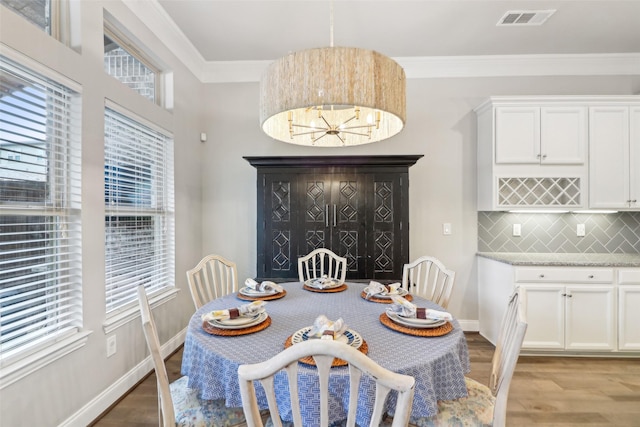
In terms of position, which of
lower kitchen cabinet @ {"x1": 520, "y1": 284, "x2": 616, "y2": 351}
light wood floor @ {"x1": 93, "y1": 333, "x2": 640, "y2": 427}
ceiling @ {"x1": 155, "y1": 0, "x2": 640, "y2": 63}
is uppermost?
ceiling @ {"x1": 155, "y1": 0, "x2": 640, "y2": 63}

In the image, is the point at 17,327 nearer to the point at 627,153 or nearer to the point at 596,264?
the point at 596,264

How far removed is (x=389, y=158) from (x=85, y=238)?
2.44 metres

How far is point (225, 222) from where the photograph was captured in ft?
11.4

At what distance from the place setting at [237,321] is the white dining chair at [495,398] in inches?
31.6

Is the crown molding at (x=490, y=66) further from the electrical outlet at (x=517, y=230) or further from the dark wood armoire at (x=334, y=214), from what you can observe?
the electrical outlet at (x=517, y=230)

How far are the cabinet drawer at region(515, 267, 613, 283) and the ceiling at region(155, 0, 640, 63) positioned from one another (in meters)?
2.20

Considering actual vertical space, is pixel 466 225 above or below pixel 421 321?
above

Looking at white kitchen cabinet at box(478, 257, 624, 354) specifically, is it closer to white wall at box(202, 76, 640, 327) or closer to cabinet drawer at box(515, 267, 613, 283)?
cabinet drawer at box(515, 267, 613, 283)

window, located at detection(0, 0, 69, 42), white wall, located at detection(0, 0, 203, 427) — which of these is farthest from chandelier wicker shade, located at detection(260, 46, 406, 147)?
window, located at detection(0, 0, 69, 42)

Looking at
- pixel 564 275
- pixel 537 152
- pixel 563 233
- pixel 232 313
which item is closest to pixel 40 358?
pixel 232 313

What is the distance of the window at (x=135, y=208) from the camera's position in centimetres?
211

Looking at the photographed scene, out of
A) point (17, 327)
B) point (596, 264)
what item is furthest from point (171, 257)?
point (596, 264)

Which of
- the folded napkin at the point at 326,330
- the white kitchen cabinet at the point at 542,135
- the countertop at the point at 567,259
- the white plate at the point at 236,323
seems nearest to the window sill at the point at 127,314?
the white plate at the point at 236,323

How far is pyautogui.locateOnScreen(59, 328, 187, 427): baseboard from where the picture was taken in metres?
1.75
